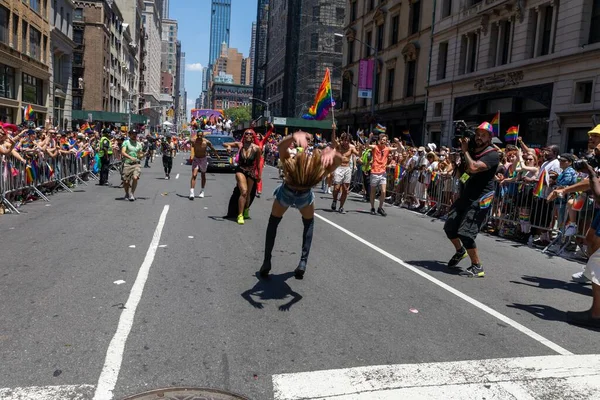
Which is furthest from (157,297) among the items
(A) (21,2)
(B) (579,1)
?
(A) (21,2)

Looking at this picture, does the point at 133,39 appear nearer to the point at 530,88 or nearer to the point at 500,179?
the point at 530,88

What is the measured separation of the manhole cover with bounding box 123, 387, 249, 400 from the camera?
3.30 m

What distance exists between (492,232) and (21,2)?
3556 cm

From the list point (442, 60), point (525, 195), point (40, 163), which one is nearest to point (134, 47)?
point (442, 60)

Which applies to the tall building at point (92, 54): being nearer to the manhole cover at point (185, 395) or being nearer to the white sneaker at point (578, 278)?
the white sneaker at point (578, 278)

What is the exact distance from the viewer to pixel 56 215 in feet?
35.3

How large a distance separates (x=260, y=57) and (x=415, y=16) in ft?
328

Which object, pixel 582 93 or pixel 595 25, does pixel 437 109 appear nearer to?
pixel 582 93

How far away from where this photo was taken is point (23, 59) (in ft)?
120

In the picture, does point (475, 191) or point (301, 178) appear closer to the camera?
point (301, 178)

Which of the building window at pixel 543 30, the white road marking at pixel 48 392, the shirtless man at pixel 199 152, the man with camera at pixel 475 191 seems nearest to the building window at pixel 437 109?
the building window at pixel 543 30

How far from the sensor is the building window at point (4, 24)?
104 feet

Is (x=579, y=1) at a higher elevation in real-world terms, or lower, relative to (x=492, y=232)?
higher

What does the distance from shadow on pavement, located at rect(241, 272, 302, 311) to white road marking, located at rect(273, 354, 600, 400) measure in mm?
1580
